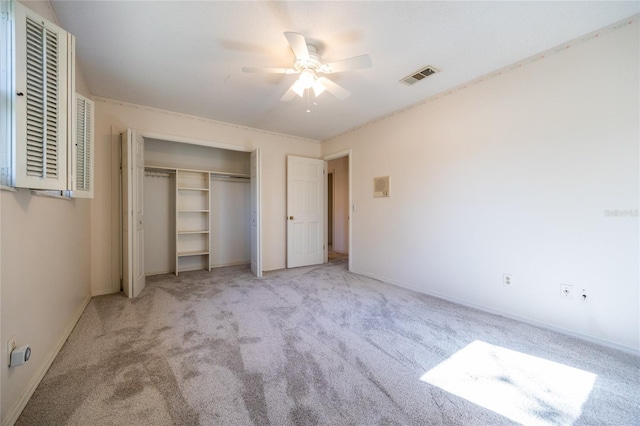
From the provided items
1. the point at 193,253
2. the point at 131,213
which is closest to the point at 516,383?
the point at 131,213

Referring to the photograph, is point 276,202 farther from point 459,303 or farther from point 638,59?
point 638,59

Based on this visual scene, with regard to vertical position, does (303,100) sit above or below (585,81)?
above

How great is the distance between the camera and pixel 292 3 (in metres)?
1.76

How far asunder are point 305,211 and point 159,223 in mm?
2575

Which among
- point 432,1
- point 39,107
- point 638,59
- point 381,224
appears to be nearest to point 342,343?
point 381,224

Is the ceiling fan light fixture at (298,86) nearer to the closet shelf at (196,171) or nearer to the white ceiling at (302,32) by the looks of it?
the white ceiling at (302,32)

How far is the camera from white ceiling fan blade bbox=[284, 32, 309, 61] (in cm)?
174

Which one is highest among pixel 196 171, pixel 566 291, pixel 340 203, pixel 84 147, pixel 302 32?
pixel 302 32

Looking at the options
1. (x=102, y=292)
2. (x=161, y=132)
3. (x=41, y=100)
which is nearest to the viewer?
(x=41, y=100)

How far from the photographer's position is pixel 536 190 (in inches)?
92.5

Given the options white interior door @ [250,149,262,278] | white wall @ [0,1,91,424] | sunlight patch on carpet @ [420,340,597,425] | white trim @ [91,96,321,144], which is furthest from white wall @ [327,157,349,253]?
white wall @ [0,1,91,424]

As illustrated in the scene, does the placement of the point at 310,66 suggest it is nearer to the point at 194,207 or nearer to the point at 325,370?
the point at 325,370

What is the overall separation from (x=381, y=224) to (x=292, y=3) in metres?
2.98

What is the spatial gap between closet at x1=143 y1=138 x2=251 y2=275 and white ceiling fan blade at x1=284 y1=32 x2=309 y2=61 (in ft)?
9.87
